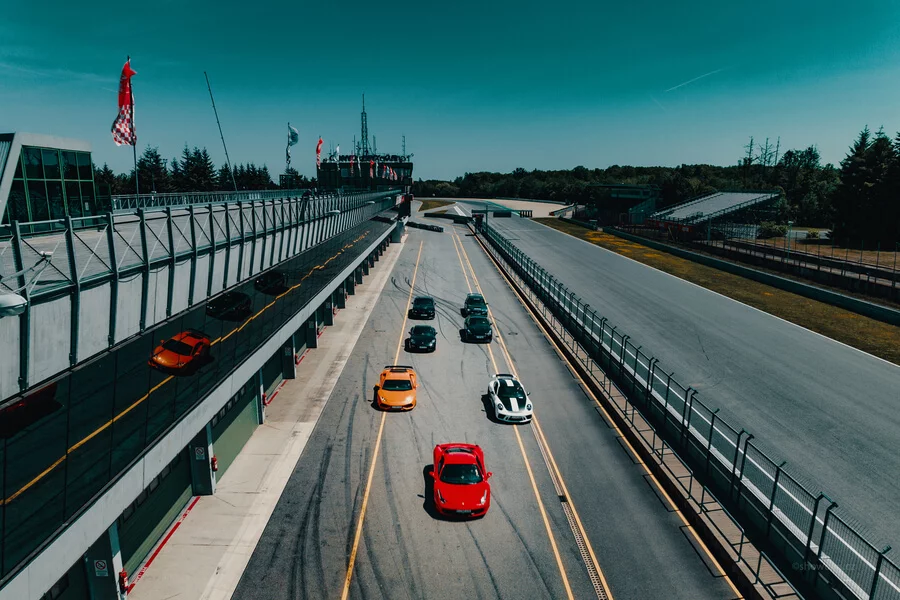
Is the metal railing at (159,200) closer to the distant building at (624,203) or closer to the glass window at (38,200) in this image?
the glass window at (38,200)

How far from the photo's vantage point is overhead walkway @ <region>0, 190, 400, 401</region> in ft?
33.1

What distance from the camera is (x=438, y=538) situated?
1437cm

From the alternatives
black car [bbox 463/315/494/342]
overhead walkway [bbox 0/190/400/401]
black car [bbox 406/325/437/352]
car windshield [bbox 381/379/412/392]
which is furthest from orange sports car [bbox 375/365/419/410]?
black car [bbox 463/315/494/342]

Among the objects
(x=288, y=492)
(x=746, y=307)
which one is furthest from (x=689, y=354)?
(x=288, y=492)

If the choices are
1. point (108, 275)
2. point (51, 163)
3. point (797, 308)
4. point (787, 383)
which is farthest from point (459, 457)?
point (797, 308)

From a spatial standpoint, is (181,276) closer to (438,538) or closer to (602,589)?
(438,538)

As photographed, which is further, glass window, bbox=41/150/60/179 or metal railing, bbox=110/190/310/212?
metal railing, bbox=110/190/310/212

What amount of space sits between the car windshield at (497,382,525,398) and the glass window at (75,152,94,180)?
76.3ft

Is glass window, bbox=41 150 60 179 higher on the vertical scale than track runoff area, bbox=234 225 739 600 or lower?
higher

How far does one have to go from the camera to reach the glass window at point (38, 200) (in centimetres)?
2177

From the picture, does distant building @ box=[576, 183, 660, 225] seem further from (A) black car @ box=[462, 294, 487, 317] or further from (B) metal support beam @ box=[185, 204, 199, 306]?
(B) metal support beam @ box=[185, 204, 199, 306]

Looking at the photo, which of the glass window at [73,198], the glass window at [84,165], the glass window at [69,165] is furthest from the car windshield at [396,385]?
the glass window at [84,165]

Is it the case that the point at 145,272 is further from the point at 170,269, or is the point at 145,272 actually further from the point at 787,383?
the point at 787,383

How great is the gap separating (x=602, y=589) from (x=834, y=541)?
20.0ft
